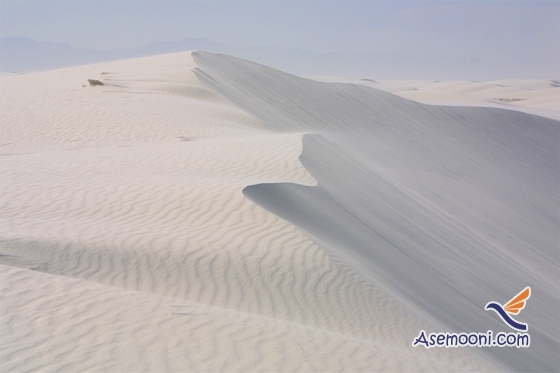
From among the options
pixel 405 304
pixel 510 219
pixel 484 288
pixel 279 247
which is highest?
pixel 279 247

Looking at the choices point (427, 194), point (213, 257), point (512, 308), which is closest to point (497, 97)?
point (427, 194)

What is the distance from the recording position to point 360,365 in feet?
13.2

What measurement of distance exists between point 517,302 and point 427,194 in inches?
218

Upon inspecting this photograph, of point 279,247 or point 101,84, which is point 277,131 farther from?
point 279,247

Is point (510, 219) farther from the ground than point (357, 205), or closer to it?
closer to it

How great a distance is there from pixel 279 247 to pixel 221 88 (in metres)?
12.4

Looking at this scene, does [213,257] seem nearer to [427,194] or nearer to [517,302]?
[517,302]

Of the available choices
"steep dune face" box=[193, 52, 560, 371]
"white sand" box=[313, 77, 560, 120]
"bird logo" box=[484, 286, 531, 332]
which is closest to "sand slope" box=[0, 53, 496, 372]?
"steep dune face" box=[193, 52, 560, 371]

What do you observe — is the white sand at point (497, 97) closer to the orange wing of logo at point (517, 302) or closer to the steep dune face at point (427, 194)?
the steep dune face at point (427, 194)

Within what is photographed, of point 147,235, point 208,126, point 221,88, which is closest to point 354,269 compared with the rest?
point 147,235

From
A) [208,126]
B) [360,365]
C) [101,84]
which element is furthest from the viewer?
[101,84]

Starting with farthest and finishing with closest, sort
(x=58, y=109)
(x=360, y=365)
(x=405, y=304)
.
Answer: (x=58, y=109) → (x=405, y=304) → (x=360, y=365)

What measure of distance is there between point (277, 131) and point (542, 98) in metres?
39.4

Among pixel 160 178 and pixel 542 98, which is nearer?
pixel 160 178
